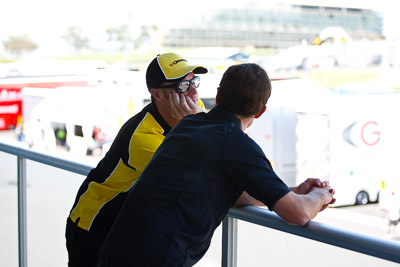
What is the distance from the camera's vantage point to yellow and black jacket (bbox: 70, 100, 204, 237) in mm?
1997

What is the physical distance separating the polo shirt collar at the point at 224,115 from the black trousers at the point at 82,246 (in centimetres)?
72

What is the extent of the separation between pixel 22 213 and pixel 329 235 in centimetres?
194

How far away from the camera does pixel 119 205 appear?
213 centimetres

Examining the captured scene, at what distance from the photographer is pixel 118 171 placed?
6.84 ft

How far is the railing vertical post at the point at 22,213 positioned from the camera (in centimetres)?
313

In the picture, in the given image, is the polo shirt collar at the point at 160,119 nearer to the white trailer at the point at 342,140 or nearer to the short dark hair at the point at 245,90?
the short dark hair at the point at 245,90

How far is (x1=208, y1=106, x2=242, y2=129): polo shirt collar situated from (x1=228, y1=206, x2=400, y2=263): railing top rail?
12.0 inches

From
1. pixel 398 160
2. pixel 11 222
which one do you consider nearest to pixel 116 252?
pixel 11 222

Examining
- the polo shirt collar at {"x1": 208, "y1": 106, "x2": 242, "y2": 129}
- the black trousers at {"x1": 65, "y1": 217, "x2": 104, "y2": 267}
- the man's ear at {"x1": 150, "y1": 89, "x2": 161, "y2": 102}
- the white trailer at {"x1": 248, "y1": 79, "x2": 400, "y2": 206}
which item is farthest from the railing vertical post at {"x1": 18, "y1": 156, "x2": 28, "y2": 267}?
the white trailer at {"x1": 248, "y1": 79, "x2": 400, "y2": 206}

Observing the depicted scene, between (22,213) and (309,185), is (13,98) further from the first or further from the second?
(309,185)

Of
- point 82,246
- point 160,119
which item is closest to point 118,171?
point 160,119

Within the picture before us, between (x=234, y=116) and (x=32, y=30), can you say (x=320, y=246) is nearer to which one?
(x=234, y=116)

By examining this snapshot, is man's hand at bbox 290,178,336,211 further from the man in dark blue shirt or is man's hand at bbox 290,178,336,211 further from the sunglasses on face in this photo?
the sunglasses on face

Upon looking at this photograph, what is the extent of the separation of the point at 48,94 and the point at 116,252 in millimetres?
16648
